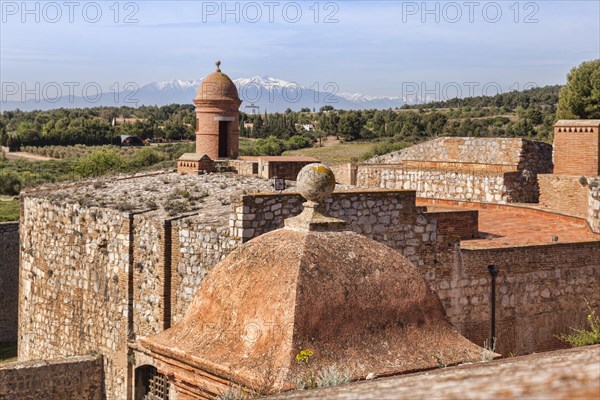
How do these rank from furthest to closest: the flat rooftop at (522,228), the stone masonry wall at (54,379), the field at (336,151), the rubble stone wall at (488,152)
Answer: the field at (336,151), the rubble stone wall at (488,152), the flat rooftop at (522,228), the stone masonry wall at (54,379)

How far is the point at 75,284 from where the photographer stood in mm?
19500

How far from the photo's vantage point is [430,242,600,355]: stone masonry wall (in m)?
15.5

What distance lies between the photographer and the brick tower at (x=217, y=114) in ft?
88.7

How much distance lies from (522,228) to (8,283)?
15.8m

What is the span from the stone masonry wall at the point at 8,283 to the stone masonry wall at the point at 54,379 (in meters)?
9.76

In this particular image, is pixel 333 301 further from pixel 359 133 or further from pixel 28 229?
pixel 359 133

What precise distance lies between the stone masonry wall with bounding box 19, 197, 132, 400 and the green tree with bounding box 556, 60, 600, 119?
3677 centimetres

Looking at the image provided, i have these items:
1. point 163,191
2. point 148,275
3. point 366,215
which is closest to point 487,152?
point 163,191

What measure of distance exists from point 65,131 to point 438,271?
7658 centimetres

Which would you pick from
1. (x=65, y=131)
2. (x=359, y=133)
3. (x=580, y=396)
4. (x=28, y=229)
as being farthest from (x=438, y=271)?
(x=65, y=131)

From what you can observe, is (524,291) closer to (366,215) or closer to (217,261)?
(366,215)

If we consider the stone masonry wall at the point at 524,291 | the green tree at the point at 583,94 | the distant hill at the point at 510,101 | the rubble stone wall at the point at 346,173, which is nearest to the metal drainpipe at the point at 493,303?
the stone masonry wall at the point at 524,291

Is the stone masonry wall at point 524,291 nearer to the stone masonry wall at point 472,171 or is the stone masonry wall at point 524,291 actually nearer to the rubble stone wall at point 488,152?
the stone masonry wall at point 472,171

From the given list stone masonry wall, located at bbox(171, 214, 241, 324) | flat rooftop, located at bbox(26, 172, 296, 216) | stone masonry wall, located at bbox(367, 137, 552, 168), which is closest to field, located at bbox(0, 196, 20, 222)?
flat rooftop, located at bbox(26, 172, 296, 216)
